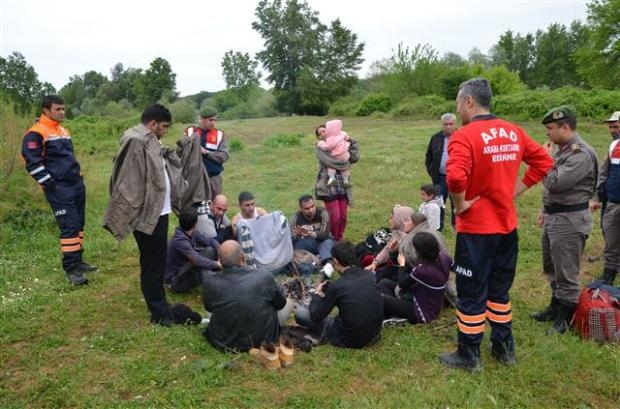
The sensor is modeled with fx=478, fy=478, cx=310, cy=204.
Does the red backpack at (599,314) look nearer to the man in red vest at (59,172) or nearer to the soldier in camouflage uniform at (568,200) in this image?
the soldier in camouflage uniform at (568,200)

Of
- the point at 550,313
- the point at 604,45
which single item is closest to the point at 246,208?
the point at 550,313

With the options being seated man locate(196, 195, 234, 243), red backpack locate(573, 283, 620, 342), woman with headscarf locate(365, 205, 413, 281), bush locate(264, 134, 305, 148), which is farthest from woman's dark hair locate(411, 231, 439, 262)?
bush locate(264, 134, 305, 148)

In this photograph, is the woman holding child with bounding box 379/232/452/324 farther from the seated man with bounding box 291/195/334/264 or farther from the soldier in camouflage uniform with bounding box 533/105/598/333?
the seated man with bounding box 291/195/334/264

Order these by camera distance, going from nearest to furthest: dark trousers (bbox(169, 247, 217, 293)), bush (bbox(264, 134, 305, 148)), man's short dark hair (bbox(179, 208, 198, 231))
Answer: man's short dark hair (bbox(179, 208, 198, 231)), dark trousers (bbox(169, 247, 217, 293)), bush (bbox(264, 134, 305, 148))

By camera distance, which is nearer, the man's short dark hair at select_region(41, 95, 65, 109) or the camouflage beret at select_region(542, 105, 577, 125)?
the camouflage beret at select_region(542, 105, 577, 125)

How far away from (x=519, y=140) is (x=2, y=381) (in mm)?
4441

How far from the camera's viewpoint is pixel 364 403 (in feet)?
11.0

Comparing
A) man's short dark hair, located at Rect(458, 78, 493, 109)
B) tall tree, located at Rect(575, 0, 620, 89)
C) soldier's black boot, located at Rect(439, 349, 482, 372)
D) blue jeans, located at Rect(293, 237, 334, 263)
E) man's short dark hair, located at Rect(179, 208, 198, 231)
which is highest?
tall tree, located at Rect(575, 0, 620, 89)

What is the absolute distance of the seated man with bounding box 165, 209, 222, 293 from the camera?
5.56 metres

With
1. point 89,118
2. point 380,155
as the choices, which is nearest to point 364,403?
point 380,155

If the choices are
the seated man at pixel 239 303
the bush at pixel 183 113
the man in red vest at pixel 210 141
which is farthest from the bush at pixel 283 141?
the bush at pixel 183 113

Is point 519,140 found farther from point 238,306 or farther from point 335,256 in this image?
point 238,306

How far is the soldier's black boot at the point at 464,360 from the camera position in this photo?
3.76 metres

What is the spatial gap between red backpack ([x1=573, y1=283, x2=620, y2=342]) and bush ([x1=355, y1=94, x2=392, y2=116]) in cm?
2891
